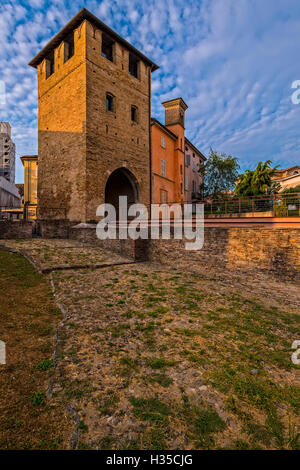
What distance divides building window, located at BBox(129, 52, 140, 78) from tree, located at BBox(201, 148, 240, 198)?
14.5 metres

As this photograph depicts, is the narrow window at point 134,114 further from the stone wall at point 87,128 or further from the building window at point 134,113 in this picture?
the stone wall at point 87,128

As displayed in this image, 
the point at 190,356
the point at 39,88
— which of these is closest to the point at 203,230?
the point at 190,356

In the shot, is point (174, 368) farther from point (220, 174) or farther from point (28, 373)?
point (220, 174)

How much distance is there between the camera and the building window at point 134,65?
1812 centimetres

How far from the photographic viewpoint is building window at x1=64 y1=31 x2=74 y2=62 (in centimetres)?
1588

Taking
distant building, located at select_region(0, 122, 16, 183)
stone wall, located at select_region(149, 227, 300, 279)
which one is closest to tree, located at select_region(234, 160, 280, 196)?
stone wall, located at select_region(149, 227, 300, 279)

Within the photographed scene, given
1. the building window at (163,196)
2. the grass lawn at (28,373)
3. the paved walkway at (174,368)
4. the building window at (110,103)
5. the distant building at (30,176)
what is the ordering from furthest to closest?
the distant building at (30,176) < the building window at (163,196) < the building window at (110,103) < the paved walkway at (174,368) < the grass lawn at (28,373)

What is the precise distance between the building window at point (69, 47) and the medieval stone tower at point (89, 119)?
6cm

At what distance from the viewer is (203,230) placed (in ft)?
30.5

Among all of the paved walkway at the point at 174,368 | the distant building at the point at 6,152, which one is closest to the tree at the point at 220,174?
the paved walkway at the point at 174,368

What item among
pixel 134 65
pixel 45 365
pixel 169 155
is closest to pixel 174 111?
pixel 169 155

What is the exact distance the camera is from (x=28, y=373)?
2988 millimetres

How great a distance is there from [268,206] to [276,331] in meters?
11.8
